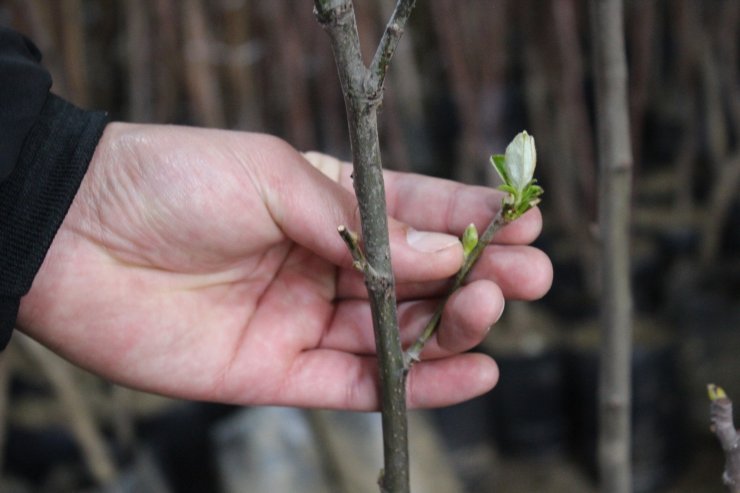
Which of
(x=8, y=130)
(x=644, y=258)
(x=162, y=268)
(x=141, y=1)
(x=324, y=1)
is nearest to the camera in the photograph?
(x=324, y=1)

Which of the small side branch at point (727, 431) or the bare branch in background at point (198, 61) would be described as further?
the bare branch in background at point (198, 61)

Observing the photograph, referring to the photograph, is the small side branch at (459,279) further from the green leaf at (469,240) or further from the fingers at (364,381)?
the fingers at (364,381)

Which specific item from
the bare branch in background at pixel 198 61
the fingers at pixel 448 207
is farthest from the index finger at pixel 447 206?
the bare branch in background at pixel 198 61

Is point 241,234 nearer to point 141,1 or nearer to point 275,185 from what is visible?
point 275,185

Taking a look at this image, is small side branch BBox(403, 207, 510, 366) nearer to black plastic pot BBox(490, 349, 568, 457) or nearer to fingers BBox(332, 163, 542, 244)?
fingers BBox(332, 163, 542, 244)

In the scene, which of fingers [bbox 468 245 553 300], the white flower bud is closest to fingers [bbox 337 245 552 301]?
fingers [bbox 468 245 553 300]

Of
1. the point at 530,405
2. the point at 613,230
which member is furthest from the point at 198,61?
the point at 613,230

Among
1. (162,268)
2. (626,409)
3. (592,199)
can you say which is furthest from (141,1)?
(626,409)
